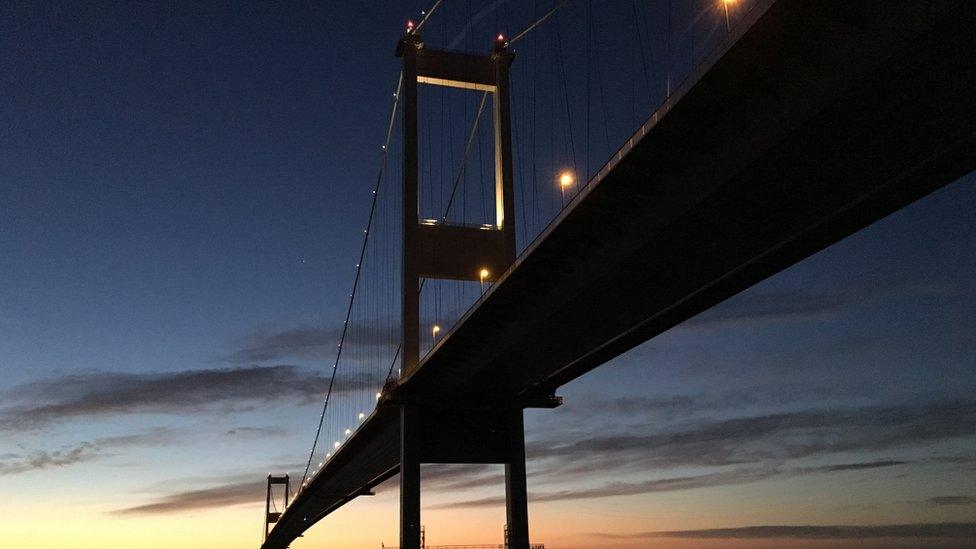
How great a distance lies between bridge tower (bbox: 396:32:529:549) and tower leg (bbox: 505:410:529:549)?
4cm

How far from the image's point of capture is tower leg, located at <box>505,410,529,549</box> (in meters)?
35.8

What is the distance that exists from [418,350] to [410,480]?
4806 mm

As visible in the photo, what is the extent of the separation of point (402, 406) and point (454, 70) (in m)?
14.4

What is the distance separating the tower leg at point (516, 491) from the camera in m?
35.8

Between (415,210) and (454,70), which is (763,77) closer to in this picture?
(415,210)

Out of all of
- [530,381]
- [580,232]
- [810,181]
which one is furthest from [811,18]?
[530,381]

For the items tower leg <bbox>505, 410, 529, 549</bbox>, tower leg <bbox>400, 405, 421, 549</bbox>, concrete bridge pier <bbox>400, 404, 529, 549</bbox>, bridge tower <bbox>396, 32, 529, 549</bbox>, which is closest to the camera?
tower leg <bbox>400, 405, 421, 549</bbox>

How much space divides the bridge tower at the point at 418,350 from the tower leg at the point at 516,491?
37 millimetres

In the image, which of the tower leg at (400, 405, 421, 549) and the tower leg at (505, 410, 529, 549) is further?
the tower leg at (505, 410, 529, 549)

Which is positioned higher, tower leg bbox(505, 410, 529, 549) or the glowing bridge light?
the glowing bridge light

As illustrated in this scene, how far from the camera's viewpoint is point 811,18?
13328 millimetres

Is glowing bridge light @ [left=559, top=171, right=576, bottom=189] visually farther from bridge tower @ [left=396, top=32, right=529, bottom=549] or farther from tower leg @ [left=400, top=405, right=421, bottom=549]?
tower leg @ [left=400, top=405, right=421, bottom=549]

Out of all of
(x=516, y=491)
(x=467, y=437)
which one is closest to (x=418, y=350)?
(x=467, y=437)

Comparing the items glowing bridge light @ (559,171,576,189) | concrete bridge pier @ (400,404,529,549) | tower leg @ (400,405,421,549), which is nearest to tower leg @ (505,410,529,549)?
concrete bridge pier @ (400,404,529,549)
